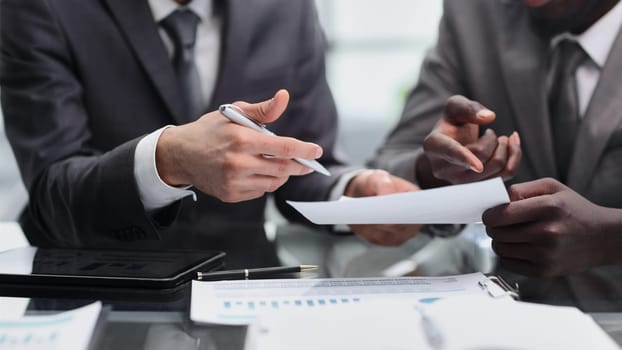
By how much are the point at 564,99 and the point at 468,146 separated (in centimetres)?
31

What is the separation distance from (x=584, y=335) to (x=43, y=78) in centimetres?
96

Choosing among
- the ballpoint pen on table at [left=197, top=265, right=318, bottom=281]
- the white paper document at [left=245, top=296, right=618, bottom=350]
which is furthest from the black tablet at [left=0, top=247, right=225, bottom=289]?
the white paper document at [left=245, top=296, right=618, bottom=350]

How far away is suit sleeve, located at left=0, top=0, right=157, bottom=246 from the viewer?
1058 mm

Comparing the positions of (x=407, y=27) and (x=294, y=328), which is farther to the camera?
(x=407, y=27)

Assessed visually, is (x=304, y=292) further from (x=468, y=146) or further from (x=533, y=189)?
(x=468, y=146)

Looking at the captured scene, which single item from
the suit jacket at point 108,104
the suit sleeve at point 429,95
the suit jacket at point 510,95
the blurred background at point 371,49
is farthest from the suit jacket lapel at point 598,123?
the blurred background at point 371,49

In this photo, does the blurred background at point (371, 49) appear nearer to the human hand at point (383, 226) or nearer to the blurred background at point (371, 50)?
the blurred background at point (371, 50)

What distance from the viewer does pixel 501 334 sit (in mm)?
521

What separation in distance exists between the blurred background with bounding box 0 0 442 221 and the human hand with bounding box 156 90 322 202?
2.93 metres

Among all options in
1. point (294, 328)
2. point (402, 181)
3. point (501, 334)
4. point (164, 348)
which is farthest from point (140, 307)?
point (402, 181)

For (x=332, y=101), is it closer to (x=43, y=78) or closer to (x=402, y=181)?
(x=402, y=181)

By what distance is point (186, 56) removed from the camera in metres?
1.23

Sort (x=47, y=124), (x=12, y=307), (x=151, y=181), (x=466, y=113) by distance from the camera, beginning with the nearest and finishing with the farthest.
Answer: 1. (x=12, y=307)
2. (x=151, y=181)
3. (x=466, y=113)
4. (x=47, y=124)

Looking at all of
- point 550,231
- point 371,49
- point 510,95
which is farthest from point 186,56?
point 371,49
